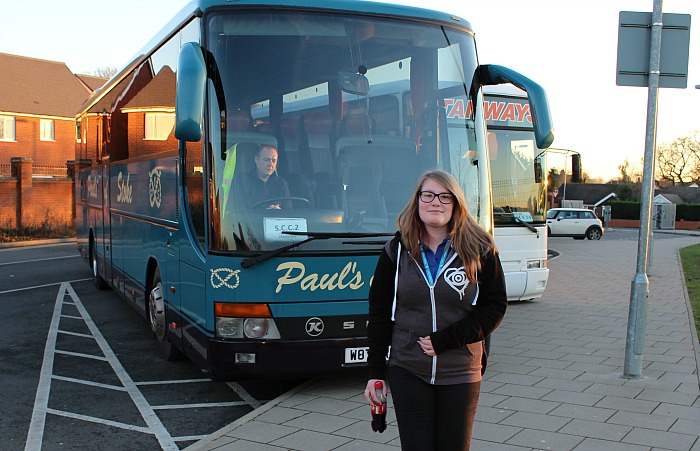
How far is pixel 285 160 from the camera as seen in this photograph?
612 centimetres

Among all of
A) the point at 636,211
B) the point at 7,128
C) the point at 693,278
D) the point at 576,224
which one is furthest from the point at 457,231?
the point at 636,211

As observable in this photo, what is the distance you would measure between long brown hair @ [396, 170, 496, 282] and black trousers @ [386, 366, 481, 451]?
53cm

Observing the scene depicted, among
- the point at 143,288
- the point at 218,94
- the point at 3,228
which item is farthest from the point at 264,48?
the point at 3,228

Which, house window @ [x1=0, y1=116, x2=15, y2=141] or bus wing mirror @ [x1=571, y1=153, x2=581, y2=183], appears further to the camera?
house window @ [x1=0, y1=116, x2=15, y2=141]

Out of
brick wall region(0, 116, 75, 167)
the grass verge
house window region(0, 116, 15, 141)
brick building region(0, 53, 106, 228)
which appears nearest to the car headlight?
the grass verge

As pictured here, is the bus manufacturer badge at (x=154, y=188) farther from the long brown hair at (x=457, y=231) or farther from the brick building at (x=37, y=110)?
the brick building at (x=37, y=110)

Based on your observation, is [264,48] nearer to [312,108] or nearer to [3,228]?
[312,108]

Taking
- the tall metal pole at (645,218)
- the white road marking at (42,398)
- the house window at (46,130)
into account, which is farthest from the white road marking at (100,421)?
the house window at (46,130)

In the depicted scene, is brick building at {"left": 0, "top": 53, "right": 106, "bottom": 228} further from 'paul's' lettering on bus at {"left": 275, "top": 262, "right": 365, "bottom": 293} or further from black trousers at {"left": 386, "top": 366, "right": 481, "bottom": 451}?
black trousers at {"left": 386, "top": 366, "right": 481, "bottom": 451}

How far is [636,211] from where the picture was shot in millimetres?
65625

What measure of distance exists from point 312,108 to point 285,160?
50cm

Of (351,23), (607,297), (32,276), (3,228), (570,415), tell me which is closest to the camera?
(570,415)

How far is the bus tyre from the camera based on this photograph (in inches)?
312

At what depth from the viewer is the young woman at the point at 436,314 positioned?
338 centimetres
